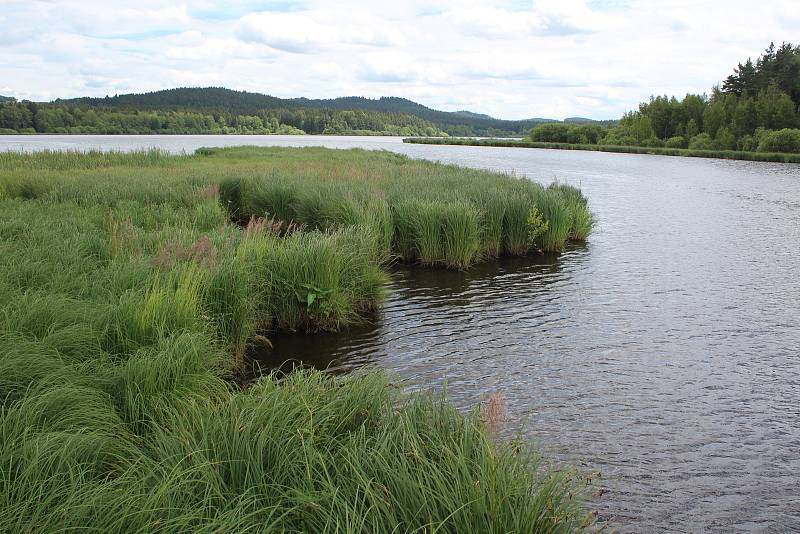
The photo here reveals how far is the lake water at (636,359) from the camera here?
6.20 m

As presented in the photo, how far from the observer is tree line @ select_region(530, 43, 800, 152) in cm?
7412

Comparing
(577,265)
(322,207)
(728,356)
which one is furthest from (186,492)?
(577,265)

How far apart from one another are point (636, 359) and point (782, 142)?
69.5 metres

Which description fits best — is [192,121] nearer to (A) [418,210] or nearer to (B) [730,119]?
(B) [730,119]

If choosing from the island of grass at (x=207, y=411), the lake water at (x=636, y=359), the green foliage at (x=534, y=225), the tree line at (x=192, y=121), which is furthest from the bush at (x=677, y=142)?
the tree line at (x=192, y=121)

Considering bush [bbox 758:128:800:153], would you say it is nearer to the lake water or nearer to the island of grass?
the lake water

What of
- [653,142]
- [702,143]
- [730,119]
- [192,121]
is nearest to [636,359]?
[702,143]

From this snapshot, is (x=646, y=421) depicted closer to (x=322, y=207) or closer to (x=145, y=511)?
(x=145, y=511)

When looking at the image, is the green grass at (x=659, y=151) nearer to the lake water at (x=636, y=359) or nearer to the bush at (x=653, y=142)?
the bush at (x=653, y=142)

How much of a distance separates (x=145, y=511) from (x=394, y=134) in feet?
568

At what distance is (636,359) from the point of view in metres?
9.64

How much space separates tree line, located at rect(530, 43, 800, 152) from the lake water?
63.0m

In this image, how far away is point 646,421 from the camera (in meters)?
7.50

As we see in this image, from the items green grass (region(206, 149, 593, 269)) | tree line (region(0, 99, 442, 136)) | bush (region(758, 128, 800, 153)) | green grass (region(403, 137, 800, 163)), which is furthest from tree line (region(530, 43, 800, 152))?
tree line (region(0, 99, 442, 136))
